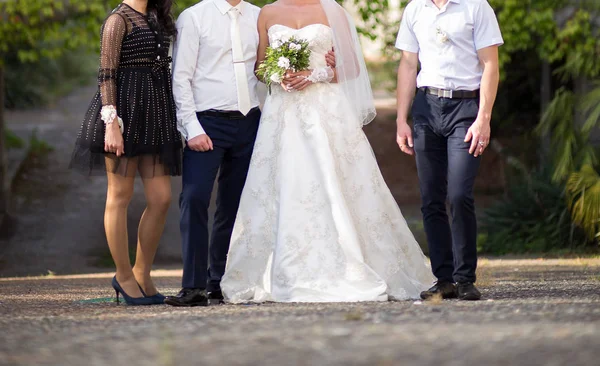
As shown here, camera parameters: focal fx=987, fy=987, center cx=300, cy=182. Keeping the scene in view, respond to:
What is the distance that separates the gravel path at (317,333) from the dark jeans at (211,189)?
1.37 ft

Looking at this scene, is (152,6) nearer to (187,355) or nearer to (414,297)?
(414,297)

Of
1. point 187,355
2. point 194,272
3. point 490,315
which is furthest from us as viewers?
point 194,272

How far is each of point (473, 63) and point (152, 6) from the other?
197 centimetres

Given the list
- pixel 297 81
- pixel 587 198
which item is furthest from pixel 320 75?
pixel 587 198

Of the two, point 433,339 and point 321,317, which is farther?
point 321,317

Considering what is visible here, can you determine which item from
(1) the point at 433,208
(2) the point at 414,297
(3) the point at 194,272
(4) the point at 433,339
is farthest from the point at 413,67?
(4) the point at 433,339

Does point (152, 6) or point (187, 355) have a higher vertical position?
point (152, 6)

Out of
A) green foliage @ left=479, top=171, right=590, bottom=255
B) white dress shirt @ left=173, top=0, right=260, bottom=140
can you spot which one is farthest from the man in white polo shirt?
green foliage @ left=479, top=171, right=590, bottom=255

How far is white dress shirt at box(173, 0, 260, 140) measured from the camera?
5.89m

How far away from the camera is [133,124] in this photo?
589 cm

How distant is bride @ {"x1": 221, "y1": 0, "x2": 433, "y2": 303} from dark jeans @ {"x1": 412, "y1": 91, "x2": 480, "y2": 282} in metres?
0.27

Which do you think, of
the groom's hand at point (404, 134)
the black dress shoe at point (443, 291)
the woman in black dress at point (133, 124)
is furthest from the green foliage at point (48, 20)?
the black dress shoe at point (443, 291)

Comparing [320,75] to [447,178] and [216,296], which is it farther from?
[216,296]

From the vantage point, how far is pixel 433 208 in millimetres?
6031
